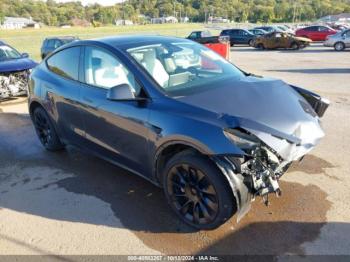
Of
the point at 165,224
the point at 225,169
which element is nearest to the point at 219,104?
the point at 225,169

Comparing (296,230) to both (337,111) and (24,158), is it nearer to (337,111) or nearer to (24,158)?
(24,158)

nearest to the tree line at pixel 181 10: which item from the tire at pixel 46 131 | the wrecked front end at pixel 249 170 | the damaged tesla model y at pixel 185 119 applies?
the tire at pixel 46 131

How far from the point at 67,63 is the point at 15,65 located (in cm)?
452

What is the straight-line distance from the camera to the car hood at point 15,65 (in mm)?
8202

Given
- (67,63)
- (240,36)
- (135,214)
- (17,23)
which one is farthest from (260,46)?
(17,23)

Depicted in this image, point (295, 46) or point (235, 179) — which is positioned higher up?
point (295, 46)

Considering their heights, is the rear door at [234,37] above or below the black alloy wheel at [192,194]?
above

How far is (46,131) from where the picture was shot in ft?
17.7

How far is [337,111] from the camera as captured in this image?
7.14m

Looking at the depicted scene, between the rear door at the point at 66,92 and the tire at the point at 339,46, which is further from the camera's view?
the tire at the point at 339,46

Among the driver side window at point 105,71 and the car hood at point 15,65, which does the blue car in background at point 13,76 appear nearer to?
the car hood at point 15,65

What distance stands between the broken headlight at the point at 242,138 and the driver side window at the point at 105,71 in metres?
1.12

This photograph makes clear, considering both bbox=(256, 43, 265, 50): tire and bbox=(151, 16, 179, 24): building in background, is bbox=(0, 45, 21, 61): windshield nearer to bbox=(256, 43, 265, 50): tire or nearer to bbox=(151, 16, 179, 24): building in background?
bbox=(256, 43, 265, 50): tire

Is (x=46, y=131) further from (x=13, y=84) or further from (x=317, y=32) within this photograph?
(x=317, y=32)
